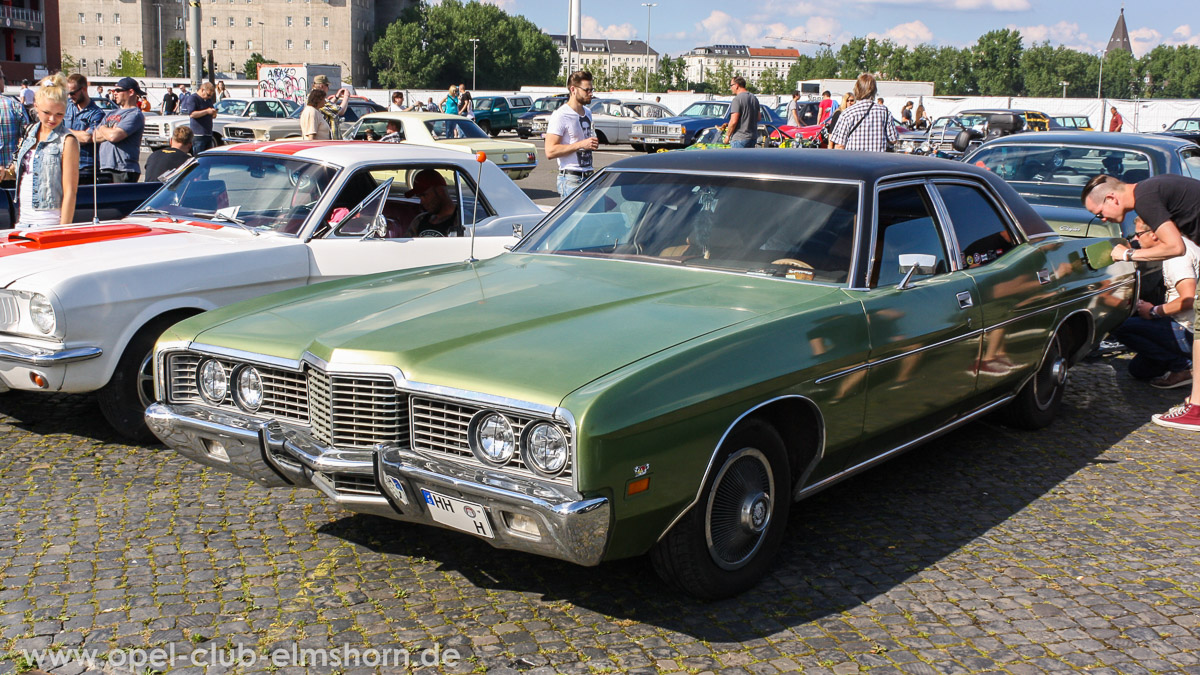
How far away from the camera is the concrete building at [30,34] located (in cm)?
8375

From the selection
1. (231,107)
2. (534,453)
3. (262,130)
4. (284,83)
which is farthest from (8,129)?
(284,83)

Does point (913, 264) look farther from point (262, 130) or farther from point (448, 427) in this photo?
point (262, 130)

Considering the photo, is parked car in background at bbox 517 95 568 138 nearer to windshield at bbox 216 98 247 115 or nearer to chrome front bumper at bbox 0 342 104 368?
windshield at bbox 216 98 247 115

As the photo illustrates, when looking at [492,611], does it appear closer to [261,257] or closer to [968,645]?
[968,645]

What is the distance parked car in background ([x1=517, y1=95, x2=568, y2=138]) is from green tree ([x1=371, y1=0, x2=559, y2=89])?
88448 millimetres

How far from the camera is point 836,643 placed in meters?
3.62

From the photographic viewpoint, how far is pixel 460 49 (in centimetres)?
13788

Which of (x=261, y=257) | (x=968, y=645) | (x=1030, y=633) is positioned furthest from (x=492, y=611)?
(x=261, y=257)

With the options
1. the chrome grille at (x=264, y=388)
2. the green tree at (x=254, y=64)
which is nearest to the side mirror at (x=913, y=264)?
the chrome grille at (x=264, y=388)

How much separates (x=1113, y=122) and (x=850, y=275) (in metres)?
33.1

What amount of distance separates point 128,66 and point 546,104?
285 ft

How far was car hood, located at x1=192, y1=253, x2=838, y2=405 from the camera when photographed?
11.5 ft

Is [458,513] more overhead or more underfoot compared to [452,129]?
more underfoot

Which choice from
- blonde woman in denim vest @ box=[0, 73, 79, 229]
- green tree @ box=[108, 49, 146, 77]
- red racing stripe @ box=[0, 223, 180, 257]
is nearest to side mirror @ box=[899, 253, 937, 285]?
red racing stripe @ box=[0, 223, 180, 257]
